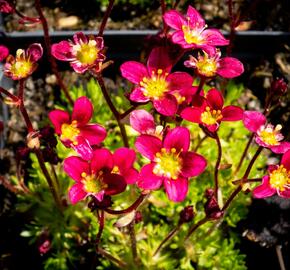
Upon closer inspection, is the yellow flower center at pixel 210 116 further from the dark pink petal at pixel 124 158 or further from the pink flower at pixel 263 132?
the dark pink petal at pixel 124 158

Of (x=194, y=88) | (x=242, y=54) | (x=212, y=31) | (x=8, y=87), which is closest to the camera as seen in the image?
(x=194, y=88)

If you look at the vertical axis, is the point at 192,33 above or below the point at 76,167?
above

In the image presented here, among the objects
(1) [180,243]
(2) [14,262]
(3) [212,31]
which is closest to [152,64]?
(3) [212,31]

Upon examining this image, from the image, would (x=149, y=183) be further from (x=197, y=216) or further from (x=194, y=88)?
(x=197, y=216)

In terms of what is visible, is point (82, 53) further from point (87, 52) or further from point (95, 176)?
point (95, 176)

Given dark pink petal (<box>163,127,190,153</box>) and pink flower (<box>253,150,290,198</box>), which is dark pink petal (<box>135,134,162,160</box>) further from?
pink flower (<box>253,150,290,198</box>)

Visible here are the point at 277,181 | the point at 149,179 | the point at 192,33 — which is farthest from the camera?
the point at 192,33

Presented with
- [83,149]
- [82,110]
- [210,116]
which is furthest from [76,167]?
[210,116]
